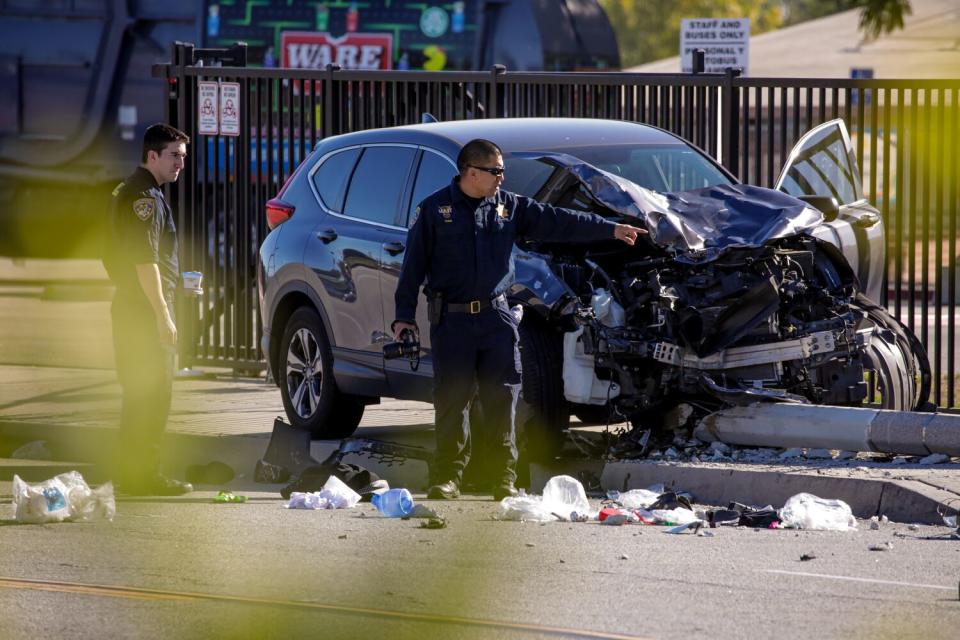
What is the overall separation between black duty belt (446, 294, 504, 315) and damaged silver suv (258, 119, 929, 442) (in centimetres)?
42

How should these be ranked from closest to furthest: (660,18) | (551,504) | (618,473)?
1. (551,504)
2. (618,473)
3. (660,18)

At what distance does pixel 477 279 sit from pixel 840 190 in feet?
10.0

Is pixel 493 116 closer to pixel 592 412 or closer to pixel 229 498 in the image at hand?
pixel 592 412

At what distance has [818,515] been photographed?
8000mm

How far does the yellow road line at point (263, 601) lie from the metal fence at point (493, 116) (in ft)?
19.0

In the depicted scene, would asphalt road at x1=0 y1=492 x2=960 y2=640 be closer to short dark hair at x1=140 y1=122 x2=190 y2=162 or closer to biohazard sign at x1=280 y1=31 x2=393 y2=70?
short dark hair at x1=140 y1=122 x2=190 y2=162

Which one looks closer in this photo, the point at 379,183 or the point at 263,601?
the point at 263,601

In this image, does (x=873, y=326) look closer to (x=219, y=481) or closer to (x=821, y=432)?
(x=821, y=432)

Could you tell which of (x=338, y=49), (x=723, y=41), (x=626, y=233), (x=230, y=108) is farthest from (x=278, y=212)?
(x=338, y=49)

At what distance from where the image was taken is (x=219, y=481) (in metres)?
9.88

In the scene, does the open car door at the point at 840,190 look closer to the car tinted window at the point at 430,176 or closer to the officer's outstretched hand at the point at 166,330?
the car tinted window at the point at 430,176

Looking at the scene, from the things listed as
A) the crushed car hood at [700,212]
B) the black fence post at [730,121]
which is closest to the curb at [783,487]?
the crushed car hood at [700,212]

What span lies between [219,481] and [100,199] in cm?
1207

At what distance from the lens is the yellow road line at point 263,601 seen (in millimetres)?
5820
